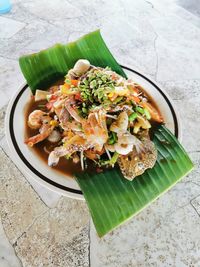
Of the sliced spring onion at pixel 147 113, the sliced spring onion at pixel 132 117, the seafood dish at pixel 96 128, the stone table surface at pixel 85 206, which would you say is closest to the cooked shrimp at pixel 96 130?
the seafood dish at pixel 96 128

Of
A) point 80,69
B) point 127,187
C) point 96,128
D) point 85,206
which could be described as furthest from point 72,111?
point 85,206

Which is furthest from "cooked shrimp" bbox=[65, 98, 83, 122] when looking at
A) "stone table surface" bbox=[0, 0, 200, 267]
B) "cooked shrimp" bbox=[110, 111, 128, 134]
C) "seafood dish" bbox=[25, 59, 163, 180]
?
"stone table surface" bbox=[0, 0, 200, 267]

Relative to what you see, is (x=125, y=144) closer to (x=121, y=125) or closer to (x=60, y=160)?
(x=121, y=125)

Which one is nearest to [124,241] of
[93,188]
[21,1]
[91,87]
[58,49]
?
[93,188]

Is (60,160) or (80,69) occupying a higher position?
(80,69)

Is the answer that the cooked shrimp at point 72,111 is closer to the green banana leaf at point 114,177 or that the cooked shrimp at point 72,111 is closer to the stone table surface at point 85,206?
the green banana leaf at point 114,177

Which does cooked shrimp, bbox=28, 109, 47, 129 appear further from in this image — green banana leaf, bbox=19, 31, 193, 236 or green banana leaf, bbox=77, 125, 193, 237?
green banana leaf, bbox=77, 125, 193, 237
